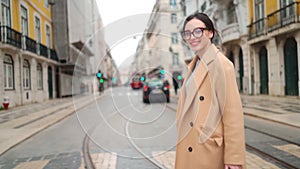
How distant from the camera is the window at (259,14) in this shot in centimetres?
1967

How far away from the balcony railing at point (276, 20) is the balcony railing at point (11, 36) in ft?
48.1

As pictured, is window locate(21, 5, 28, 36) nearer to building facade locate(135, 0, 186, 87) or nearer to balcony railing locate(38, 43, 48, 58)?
balcony railing locate(38, 43, 48, 58)

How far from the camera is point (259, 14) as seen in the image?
20266 mm

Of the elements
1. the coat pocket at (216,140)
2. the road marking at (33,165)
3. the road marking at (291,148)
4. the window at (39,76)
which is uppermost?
the window at (39,76)

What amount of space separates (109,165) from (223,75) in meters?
3.42

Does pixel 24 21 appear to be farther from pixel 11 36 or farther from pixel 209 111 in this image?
pixel 209 111

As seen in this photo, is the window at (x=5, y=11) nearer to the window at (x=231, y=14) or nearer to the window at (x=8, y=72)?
the window at (x=8, y=72)

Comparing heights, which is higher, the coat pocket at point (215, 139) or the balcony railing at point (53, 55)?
the balcony railing at point (53, 55)

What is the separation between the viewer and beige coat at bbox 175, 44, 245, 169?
187cm

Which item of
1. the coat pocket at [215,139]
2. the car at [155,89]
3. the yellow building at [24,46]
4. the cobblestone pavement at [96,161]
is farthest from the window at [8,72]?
the car at [155,89]

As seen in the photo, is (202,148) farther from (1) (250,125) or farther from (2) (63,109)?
(2) (63,109)

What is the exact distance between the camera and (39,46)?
6707 mm

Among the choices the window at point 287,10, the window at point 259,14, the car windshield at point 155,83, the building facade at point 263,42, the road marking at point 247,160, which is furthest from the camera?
the window at point 259,14

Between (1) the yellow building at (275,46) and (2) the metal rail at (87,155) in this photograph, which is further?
(1) the yellow building at (275,46)
